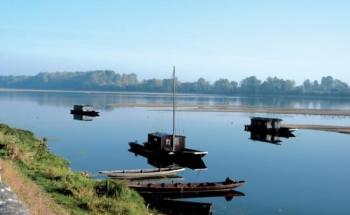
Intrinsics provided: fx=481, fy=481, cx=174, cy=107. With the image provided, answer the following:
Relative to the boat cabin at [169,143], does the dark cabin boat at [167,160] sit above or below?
below

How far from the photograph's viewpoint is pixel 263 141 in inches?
3167

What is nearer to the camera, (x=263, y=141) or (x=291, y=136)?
(x=263, y=141)

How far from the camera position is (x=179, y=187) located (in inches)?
1411

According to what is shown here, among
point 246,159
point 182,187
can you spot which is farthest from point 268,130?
point 182,187

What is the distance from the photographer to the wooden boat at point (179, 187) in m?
34.7

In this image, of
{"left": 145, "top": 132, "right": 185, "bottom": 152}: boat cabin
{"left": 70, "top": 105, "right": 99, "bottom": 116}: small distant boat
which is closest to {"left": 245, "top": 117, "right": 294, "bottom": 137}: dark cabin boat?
{"left": 145, "top": 132, "right": 185, "bottom": 152}: boat cabin

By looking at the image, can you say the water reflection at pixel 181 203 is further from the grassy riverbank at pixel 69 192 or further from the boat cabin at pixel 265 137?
the boat cabin at pixel 265 137

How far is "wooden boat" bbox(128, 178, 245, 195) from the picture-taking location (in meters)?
34.7

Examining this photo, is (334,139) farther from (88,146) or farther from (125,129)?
(88,146)

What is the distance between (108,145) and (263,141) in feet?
92.7

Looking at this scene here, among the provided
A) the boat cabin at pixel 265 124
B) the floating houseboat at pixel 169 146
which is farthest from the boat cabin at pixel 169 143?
the boat cabin at pixel 265 124

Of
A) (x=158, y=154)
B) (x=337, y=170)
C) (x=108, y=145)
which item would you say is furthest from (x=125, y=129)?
(x=337, y=170)

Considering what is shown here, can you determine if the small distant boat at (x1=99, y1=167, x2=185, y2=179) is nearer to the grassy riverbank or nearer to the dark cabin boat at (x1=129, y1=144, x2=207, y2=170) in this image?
the dark cabin boat at (x1=129, y1=144, x2=207, y2=170)

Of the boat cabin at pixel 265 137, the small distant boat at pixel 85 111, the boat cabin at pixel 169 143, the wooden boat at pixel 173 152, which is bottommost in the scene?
the boat cabin at pixel 265 137
